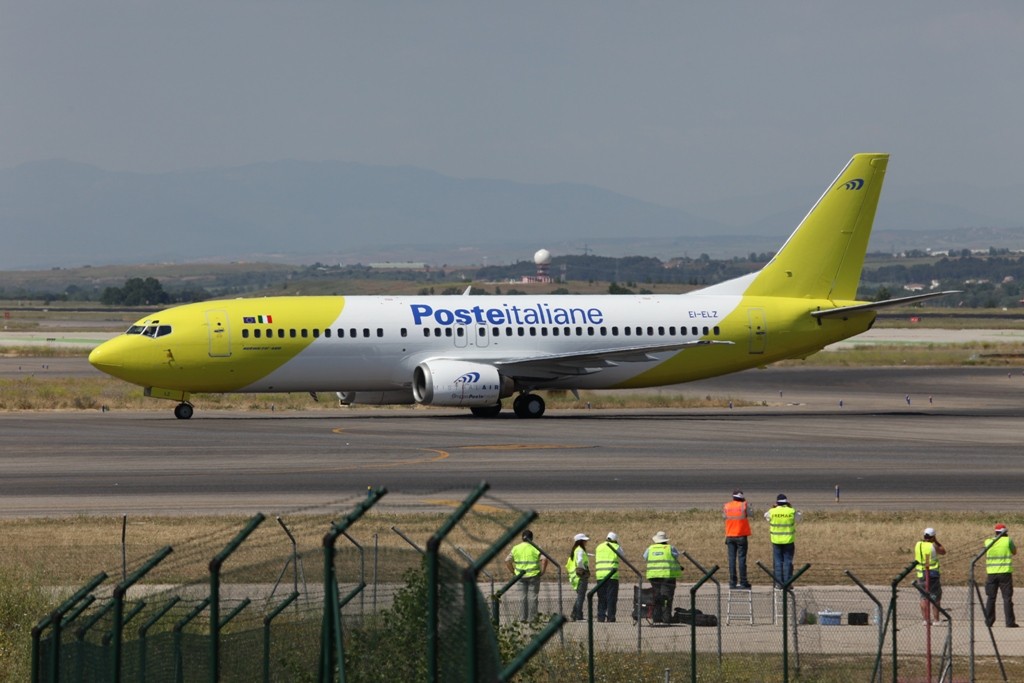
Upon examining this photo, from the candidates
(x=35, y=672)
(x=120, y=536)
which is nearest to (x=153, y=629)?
(x=35, y=672)

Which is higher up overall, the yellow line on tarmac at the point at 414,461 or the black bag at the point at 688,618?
the yellow line on tarmac at the point at 414,461

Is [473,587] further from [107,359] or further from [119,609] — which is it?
[107,359]

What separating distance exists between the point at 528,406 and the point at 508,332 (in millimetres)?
2747

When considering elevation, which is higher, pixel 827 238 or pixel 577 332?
pixel 827 238

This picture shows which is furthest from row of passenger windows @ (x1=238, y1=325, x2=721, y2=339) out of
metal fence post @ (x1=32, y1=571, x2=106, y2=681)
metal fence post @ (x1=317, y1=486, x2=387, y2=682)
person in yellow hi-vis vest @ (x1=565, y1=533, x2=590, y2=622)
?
metal fence post @ (x1=317, y1=486, x2=387, y2=682)

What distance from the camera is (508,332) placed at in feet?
177

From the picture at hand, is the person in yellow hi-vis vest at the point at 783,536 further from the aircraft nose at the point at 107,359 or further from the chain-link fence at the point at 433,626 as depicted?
the aircraft nose at the point at 107,359

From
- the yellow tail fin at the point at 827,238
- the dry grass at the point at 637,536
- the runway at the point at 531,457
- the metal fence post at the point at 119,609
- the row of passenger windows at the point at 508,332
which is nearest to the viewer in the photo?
the metal fence post at the point at 119,609

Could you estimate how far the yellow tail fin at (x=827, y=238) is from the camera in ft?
189

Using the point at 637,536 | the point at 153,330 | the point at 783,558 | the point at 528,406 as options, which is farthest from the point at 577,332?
the point at 783,558

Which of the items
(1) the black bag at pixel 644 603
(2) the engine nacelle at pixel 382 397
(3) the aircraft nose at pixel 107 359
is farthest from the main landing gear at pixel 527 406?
(1) the black bag at pixel 644 603

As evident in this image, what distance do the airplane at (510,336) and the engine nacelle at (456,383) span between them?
1.9 inches

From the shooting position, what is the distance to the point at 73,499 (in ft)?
110

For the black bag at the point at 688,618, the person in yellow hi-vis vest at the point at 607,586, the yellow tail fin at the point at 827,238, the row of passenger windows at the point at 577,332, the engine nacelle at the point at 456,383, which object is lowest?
the black bag at the point at 688,618
